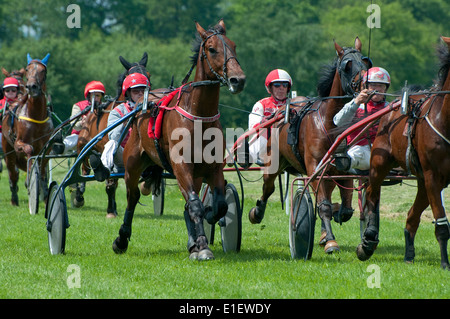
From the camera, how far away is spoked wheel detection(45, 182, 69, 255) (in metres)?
8.35

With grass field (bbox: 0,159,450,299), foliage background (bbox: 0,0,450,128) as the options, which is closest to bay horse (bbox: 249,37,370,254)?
grass field (bbox: 0,159,450,299)

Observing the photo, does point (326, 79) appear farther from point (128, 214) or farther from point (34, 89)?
point (34, 89)

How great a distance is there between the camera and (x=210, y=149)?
7.55 m

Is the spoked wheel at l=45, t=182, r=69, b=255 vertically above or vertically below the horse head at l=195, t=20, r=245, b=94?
below

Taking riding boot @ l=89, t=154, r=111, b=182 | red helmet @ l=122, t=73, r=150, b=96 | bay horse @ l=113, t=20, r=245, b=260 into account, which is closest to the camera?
bay horse @ l=113, t=20, r=245, b=260

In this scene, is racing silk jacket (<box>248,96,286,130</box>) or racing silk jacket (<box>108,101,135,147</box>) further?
racing silk jacket (<box>248,96,286,130</box>)

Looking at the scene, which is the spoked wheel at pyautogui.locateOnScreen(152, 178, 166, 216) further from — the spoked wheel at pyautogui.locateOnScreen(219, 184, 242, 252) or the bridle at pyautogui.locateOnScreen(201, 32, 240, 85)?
the bridle at pyautogui.locateOnScreen(201, 32, 240, 85)

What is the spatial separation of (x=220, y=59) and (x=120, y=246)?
259 centimetres

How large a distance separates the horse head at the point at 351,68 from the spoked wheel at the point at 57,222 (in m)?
3.33

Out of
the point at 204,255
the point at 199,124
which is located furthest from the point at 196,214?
the point at 199,124

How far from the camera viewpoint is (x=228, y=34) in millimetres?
54156

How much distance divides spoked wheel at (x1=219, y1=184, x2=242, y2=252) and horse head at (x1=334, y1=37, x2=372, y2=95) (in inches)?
66.5

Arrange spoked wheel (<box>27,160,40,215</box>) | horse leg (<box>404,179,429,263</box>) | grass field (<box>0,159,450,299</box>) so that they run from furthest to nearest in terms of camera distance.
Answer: spoked wheel (<box>27,160,40,215</box>), horse leg (<box>404,179,429,263</box>), grass field (<box>0,159,450,299</box>)
